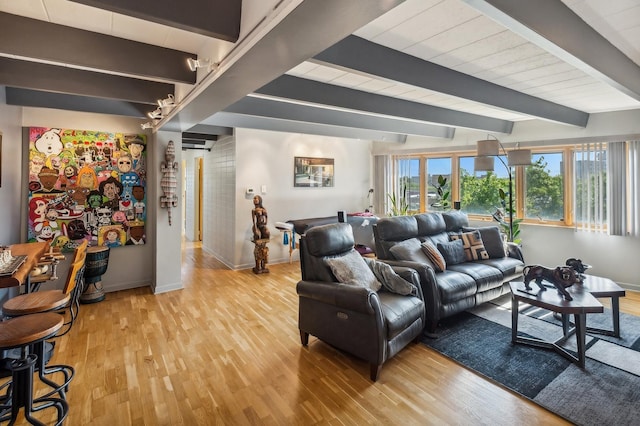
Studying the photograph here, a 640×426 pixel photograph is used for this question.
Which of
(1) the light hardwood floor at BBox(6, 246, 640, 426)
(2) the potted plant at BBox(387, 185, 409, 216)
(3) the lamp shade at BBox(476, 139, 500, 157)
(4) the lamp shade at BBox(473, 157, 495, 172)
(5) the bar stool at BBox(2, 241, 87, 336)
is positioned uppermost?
(3) the lamp shade at BBox(476, 139, 500, 157)

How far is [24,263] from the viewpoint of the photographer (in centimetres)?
224

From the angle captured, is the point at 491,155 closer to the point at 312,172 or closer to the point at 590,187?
the point at 590,187

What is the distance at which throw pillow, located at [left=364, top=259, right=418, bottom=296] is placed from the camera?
2791 millimetres

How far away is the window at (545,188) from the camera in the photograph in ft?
16.6

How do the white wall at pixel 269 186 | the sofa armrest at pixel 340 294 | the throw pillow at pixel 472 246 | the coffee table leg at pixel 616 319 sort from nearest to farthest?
the sofa armrest at pixel 340 294 → the coffee table leg at pixel 616 319 → the throw pillow at pixel 472 246 → the white wall at pixel 269 186

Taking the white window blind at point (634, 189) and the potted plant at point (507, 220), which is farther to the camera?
the potted plant at point (507, 220)

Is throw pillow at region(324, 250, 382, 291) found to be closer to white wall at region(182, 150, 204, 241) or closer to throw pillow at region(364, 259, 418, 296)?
throw pillow at region(364, 259, 418, 296)

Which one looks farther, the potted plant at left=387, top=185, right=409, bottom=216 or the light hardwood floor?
the potted plant at left=387, top=185, right=409, bottom=216

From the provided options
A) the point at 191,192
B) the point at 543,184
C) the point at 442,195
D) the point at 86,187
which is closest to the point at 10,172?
the point at 86,187

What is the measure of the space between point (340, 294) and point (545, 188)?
14.7 feet

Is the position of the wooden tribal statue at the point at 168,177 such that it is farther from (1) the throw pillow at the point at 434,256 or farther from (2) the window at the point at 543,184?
(2) the window at the point at 543,184

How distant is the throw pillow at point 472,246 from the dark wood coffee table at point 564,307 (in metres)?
0.87

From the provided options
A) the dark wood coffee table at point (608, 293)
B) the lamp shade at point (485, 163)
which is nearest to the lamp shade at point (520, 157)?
the lamp shade at point (485, 163)

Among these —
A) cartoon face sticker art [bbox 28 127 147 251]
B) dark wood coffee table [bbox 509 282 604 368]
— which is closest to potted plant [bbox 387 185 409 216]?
dark wood coffee table [bbox 509 282 604 368]
